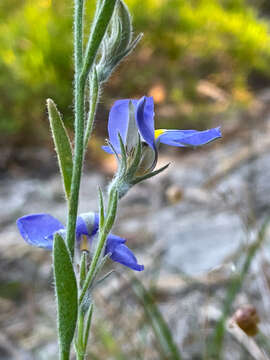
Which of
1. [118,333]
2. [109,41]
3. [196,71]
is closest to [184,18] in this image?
[196,71]

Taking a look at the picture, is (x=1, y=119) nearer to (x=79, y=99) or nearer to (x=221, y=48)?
(x=221, y=48)

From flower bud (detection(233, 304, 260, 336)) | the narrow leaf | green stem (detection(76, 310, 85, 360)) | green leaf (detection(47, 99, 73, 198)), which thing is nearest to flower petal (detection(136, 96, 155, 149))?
green leaf (detection(47, 99, 73, 198))

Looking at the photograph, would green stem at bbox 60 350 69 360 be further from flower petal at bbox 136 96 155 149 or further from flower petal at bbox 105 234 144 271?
flower petal at bbox 136 96 155 149

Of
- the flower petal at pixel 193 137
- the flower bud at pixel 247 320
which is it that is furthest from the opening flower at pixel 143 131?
the flower bud at pixel 247 320

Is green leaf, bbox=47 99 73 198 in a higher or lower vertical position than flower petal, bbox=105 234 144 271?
higher

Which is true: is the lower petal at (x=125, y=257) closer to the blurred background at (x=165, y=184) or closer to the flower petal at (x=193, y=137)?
the flower petal at (x=193, y=137)

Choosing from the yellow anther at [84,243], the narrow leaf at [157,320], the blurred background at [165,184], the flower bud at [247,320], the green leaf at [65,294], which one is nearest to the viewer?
the green leaf at [65,294]

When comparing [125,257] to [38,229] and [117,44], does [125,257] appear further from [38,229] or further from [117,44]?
[117,44]
